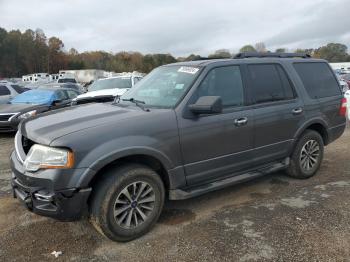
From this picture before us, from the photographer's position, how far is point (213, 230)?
396 cm

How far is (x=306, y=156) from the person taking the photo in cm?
560

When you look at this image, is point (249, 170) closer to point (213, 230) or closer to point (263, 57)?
point (213, 230)

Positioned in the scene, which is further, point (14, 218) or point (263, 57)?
point (263, 57)

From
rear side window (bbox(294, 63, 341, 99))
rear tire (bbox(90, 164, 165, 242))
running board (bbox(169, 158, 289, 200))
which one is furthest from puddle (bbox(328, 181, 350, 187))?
rear tire (bbox(90, 164, 165, 242))

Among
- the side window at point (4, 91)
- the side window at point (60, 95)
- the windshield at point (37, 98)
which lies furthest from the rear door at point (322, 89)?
the side window at point (4, 91)

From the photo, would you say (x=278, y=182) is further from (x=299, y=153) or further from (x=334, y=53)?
(x=334, y=53)

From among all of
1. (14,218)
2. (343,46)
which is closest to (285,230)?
(14,218)

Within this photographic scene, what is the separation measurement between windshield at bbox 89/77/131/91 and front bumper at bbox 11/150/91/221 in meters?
8.66

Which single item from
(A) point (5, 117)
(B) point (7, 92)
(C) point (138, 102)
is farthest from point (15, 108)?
(C) point (138, 102)

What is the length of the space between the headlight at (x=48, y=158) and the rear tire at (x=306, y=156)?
11.3 ft

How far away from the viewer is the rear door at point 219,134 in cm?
407

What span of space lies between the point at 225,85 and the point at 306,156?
203 cm

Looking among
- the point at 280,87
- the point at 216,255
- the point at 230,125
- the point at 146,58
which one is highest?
the point at 146,58

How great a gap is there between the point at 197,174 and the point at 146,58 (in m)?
89.1
